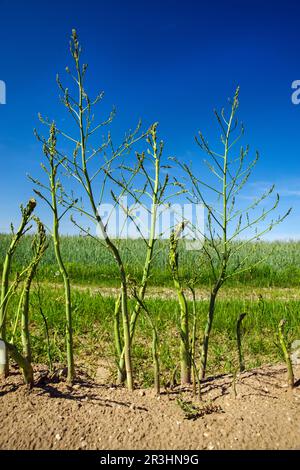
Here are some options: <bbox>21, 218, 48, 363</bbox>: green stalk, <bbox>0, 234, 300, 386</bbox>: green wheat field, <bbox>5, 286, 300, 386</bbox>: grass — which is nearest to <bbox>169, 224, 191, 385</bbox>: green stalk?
<bbox>0, 234, 300, 386</bbox>: green wheat field

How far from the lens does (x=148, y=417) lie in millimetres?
2215

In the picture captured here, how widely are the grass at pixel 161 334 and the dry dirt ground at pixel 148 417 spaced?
0.65 m

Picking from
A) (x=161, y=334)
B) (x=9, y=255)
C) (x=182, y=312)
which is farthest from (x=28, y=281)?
(x=161, y=334)

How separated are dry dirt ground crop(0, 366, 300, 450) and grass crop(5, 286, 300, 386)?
0.65 m

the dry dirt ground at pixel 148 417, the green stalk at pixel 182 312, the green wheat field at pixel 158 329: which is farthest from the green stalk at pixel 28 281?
the green stalk at pixel 182 312

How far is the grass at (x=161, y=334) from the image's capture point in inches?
143

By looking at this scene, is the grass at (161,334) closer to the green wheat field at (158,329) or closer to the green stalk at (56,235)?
the green wheat field at (158,329)

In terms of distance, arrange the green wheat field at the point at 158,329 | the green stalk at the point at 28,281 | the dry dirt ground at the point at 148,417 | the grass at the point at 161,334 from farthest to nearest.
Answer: the grass at the point at 161,334
the green wheat field at the point at 158,329
the green stalk at the point at 28,281
the dry dirt ground at the point at 148,417

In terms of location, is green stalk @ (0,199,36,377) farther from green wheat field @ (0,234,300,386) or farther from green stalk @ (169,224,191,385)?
green stalk @ (169,224,191,385)

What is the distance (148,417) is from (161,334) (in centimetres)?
227

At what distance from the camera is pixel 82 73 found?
237cm

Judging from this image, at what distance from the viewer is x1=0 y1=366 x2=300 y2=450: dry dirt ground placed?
2.05 meters
